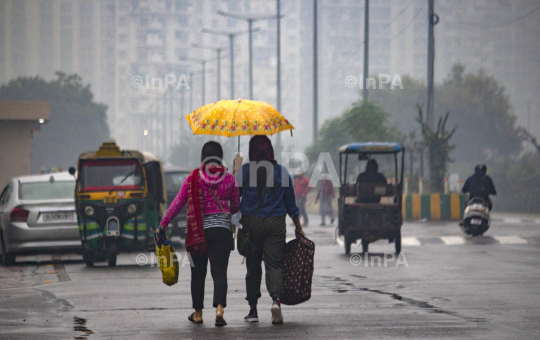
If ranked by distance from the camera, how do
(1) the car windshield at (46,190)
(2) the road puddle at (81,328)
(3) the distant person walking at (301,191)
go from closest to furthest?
(2) the road puddle at (81,328) < (1) the car windshield at (46,190) < (3) the distant person walking at (301,191)

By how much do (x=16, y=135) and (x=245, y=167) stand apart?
28125mm

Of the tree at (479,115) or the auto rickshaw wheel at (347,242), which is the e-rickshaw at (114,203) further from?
the tree at (479,115)

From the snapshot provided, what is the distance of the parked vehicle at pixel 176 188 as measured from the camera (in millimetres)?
20422

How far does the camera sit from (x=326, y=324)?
8391 millimetres

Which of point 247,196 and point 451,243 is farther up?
point 247,196

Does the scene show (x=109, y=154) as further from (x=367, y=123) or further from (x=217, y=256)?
(x=367, y=123)

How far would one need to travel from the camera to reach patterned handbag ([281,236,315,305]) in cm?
870

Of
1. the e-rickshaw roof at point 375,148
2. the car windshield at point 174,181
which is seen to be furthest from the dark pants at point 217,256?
the car windshield at point 174,181

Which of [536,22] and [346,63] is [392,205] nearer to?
[536,22]

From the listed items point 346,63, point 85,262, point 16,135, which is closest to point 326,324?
point 85,262

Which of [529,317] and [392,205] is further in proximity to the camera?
[392,205]

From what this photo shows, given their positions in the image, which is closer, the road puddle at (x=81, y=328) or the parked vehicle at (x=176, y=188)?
the road puddle at (x=81, y=328)

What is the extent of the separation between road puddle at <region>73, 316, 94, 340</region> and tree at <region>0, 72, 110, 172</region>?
85480 millimetres

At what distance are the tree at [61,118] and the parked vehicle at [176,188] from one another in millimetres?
72597
